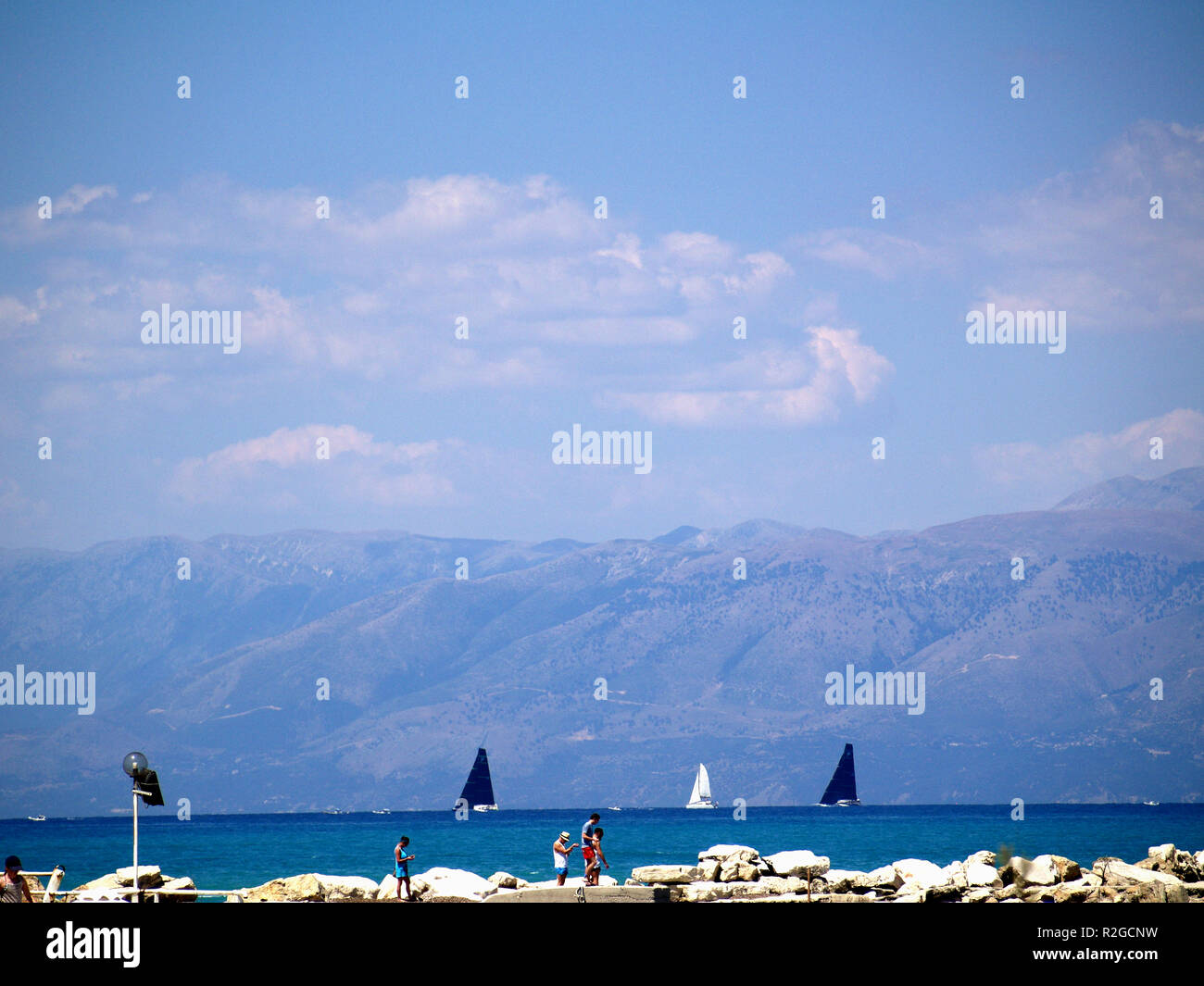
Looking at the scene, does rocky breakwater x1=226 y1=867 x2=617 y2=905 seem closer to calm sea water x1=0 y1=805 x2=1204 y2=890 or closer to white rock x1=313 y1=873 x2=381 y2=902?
white rock x1=313 y1=873 x2=381 y2=902

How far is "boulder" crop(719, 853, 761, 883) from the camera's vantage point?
2959 centimetres

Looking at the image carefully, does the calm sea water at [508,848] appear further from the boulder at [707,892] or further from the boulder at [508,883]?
the boulder at [707,892]

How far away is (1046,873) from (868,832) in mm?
74289

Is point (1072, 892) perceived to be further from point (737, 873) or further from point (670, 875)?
point (670, 875)

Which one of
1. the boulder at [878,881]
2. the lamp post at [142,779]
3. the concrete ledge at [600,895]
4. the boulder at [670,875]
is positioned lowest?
the boulder at [878,881]

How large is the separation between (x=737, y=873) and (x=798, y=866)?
4.52 ft

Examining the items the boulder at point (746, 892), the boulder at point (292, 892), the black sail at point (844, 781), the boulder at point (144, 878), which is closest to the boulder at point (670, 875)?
the boulder at point (746, 892)

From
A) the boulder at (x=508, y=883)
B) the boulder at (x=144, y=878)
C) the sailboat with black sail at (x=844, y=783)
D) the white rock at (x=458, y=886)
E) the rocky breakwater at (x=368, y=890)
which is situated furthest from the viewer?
the sailboat with black sail at (x=844, y=783)

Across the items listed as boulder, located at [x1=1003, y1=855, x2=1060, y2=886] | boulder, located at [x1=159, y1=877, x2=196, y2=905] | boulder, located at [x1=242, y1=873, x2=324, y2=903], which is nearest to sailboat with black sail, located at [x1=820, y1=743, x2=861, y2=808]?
boulder, located at [x1=1003, y1=855, x2=1060, y2=886]

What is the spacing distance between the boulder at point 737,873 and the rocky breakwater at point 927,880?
2 cm

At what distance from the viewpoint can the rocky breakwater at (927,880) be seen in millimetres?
27469

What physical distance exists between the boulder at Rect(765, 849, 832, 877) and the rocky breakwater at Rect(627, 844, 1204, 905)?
0.02m

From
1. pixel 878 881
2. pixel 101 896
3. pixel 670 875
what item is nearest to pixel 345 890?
pixel 101 896
